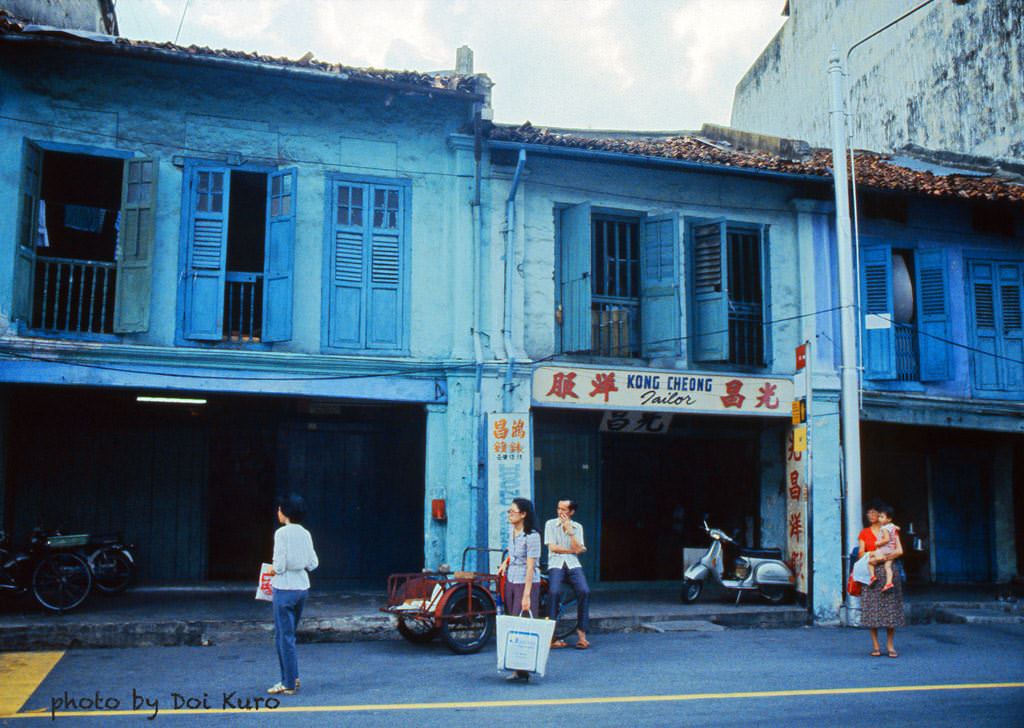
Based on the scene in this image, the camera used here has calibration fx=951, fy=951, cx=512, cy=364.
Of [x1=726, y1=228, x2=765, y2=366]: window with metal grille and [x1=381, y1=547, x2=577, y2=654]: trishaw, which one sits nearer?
[x1=381, y1=547, x2=577, y2=654]: trishaw

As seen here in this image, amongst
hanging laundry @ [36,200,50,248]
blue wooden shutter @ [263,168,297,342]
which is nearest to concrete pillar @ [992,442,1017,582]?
blue wooden shutter @ [263,168,297,342]

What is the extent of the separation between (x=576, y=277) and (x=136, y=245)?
5.84 meters

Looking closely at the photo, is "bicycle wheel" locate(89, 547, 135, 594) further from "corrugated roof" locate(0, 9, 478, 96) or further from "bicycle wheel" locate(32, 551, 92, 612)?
"corrugated roof" locate(0, 9, 478, 96)

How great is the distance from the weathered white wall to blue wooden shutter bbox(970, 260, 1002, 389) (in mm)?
3729

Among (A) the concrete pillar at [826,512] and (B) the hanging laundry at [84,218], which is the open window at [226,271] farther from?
(A) the concrete pillar at [826,512]

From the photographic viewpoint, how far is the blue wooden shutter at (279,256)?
1227cm

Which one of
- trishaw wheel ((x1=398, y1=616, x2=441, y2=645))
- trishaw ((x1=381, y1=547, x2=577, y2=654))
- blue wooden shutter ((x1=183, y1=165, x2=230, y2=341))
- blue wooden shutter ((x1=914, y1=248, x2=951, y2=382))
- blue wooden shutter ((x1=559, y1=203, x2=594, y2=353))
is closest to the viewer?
trishaw ((x1=381, y1=547, x2=577, y2=654))

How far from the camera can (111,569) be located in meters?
12.4

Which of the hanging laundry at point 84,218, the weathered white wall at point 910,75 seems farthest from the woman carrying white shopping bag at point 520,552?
the weathered white wall at point 910,75

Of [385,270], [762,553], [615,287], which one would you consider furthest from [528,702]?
[615,287]

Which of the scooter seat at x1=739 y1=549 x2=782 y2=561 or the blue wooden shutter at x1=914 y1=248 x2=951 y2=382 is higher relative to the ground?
the blue wooden shutter at x1=914 y1=248 x2=951 y2=382

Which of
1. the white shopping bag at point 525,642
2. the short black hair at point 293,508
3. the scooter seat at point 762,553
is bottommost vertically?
the white shopping bag at point 525,642

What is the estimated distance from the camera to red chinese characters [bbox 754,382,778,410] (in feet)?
45.8

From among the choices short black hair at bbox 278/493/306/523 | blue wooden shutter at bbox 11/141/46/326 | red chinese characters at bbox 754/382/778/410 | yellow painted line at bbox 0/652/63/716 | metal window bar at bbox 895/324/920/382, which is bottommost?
yellow painted line at bbox 0/652/63/716
